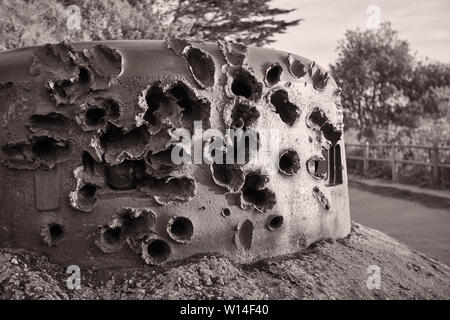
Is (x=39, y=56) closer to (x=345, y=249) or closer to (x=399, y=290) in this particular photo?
(x=345, y=249)

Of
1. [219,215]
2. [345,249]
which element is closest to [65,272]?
[219,215]

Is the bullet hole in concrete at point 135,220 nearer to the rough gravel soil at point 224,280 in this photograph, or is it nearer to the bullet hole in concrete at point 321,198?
the rough gravel soil at point 224,280

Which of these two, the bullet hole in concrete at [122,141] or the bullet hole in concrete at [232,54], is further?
the bullet hole in concrete at [232,54]

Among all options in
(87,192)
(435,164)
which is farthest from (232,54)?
(435,164)

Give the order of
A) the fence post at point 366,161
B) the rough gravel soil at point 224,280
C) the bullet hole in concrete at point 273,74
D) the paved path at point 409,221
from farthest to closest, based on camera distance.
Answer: the fence post at point 366,161
the paved path at point 409,221
the bullet hole in concrete at point 273,74
the rough gravel soil at point 224,280

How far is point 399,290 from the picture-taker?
3088mm

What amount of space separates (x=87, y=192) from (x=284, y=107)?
1.29 m

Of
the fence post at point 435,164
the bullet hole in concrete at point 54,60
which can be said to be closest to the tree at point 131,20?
the bullet hole in concrete at point 54,60

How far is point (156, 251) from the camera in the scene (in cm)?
288

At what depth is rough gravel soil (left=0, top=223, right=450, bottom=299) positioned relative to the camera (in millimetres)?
2662

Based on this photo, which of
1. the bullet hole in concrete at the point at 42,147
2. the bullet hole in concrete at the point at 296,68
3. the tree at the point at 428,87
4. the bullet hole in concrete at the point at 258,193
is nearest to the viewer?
the bullet hole in concrete at the point at 42,147

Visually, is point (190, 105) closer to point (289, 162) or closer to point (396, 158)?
point (289, 162)

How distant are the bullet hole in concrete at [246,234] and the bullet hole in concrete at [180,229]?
0.30 metres

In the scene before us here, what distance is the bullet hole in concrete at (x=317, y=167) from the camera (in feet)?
10.8
